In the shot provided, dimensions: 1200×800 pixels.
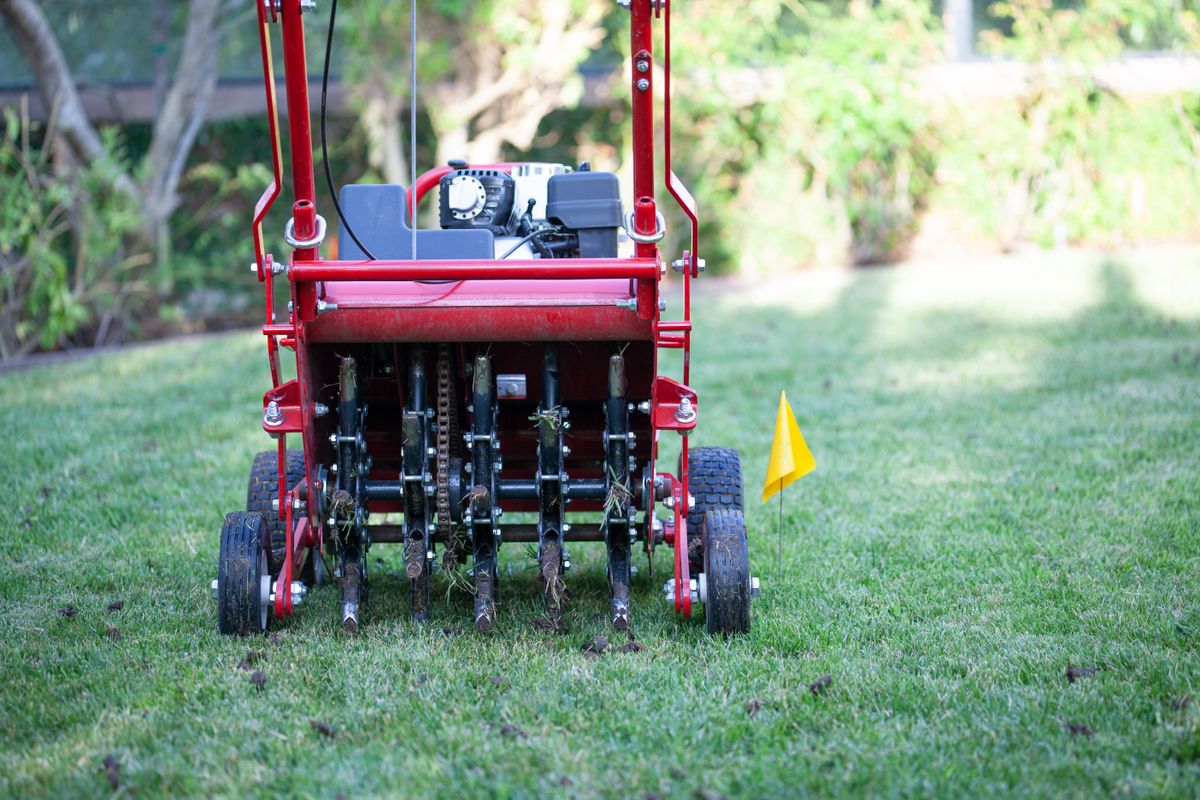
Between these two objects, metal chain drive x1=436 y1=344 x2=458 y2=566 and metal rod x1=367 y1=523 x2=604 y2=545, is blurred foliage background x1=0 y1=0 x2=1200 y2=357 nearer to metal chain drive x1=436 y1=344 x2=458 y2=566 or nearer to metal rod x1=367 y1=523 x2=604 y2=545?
metal rod x1=367 y1=523 x2=604 y2=545

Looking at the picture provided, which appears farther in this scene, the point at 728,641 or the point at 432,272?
the point at 728,641

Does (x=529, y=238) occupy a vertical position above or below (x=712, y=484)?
above

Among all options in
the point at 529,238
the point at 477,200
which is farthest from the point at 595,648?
the point at 477,200

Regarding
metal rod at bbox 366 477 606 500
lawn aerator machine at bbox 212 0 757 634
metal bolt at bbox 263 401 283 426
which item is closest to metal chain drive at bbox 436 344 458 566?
lawn aerator machine at bbox 212 0 757 634

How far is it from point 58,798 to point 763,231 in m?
11.3

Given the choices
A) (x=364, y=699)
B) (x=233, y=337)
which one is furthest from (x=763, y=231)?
(x=364, y=699)

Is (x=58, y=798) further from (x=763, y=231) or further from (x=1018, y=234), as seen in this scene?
(x=1018, y=234)

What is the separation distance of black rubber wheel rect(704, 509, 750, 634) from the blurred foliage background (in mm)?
8149

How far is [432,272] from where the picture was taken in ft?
12.0

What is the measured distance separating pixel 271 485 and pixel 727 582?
1.80m

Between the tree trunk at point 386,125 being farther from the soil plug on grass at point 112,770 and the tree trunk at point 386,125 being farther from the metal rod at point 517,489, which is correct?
the soil plug on grass at point 112,770

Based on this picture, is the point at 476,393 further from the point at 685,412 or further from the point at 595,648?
the point at 595,648

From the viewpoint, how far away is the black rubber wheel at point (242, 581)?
396 centimetres

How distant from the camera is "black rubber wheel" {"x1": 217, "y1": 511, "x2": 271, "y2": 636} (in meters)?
3.96
